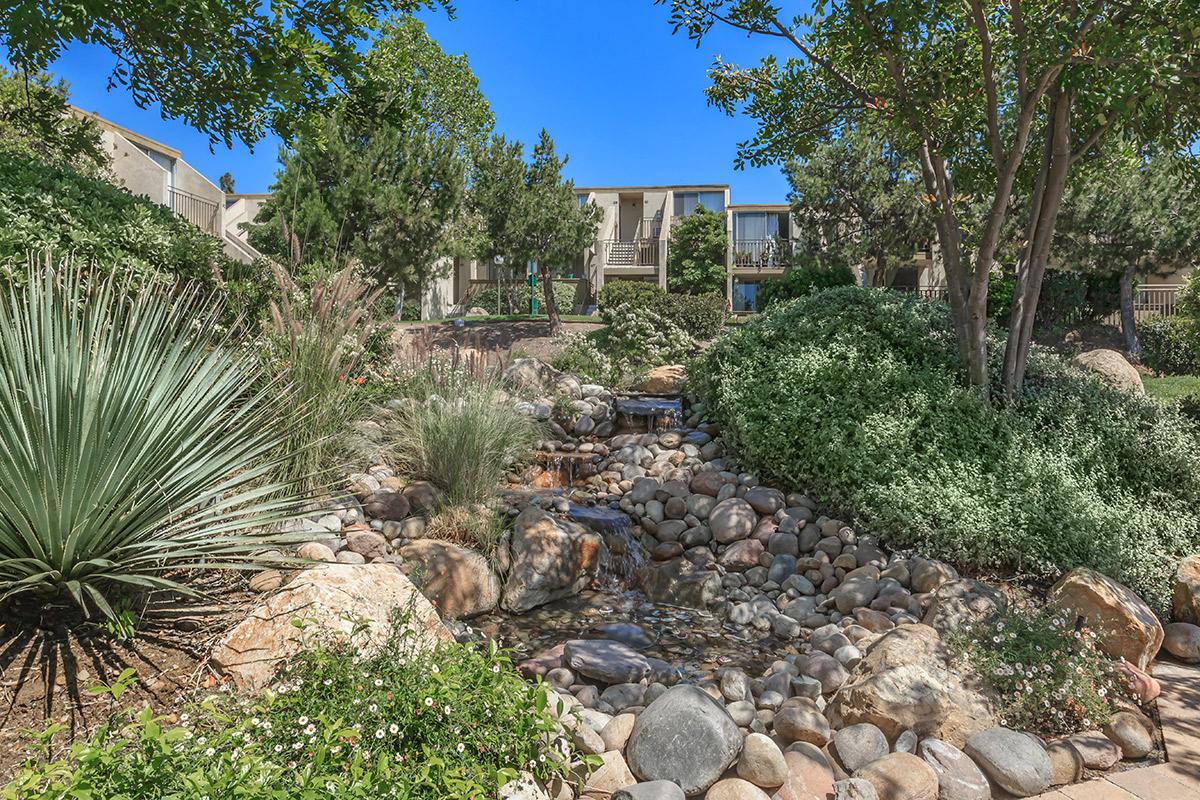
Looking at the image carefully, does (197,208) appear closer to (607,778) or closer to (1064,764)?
(607,778)

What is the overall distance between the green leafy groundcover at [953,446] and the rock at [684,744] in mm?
3021

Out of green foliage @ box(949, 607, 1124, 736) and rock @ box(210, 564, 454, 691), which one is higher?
rock @ box(210, 564, 454, 691)

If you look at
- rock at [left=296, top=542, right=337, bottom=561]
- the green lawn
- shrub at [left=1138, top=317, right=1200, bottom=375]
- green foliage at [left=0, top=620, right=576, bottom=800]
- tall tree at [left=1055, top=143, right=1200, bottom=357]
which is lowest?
green foliage at [left=0, top=620, right=576, bottom=800]

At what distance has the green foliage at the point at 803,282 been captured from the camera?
18656 mm

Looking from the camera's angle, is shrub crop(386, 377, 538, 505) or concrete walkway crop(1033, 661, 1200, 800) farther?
shrub crop(386, 377, 538, 505)

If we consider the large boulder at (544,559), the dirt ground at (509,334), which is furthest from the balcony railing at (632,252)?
the large boulder at (544,559)

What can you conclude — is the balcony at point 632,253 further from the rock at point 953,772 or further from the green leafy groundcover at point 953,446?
the rock at point 953,772

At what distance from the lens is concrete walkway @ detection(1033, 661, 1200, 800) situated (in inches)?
136

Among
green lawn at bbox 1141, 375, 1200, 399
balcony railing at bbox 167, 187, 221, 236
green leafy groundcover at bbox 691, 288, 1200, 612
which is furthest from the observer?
balcony railing at bbox 167, 187, 221, 236

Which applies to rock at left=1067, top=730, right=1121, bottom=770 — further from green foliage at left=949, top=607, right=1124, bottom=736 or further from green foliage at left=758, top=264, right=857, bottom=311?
green foliage at left=758, top=264, right=857, bottom=311

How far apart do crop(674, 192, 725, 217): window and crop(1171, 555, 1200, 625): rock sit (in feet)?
95.4

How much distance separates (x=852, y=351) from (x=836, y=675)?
3784 millimetres

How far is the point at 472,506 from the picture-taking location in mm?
6082

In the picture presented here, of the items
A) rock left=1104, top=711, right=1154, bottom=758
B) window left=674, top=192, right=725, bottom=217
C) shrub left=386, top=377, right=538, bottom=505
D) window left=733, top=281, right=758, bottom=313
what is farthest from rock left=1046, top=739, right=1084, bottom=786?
window left=674, top=192, right=725, bottom=217
